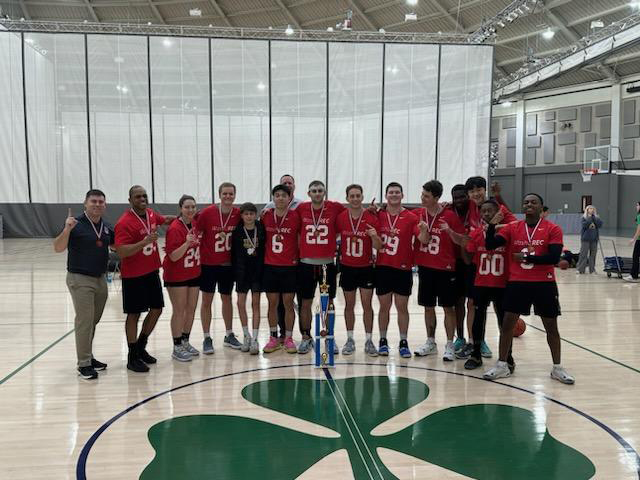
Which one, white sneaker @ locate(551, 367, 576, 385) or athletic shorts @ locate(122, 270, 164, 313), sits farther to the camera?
athletic shorts @ locate(122, 270, 164, 313)

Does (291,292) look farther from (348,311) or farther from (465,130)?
(465,130)

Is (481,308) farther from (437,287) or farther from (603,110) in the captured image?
(603,110)

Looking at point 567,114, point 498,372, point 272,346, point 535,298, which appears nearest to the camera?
point 535,298

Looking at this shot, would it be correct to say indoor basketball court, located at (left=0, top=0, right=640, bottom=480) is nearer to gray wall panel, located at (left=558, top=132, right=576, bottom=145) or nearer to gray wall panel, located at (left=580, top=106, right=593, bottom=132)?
gray wall panel, located at (left=580, top=106, right=593, bottom=132)

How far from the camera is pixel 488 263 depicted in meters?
5.08

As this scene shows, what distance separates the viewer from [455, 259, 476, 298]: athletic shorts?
18.0ft

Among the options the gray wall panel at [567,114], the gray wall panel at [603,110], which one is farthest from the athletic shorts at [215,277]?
the gray wall panel at [567,114]

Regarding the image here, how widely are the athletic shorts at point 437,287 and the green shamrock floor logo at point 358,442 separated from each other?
1.22m

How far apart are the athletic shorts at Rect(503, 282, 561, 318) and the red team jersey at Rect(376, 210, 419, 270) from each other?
3.84 ft

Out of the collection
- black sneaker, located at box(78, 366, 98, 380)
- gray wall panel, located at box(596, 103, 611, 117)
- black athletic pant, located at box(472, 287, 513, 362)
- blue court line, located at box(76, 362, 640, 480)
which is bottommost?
blue court line, located at box(76, 362, 640, 480)

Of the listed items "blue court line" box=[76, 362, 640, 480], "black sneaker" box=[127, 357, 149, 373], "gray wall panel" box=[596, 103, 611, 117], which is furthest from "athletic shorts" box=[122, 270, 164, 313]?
"gray wall panel" box=[596, 103, 611, 117]

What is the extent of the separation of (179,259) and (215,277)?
50 centimetres

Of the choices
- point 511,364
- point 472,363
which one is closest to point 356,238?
point 472,363

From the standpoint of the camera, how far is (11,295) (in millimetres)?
9555
